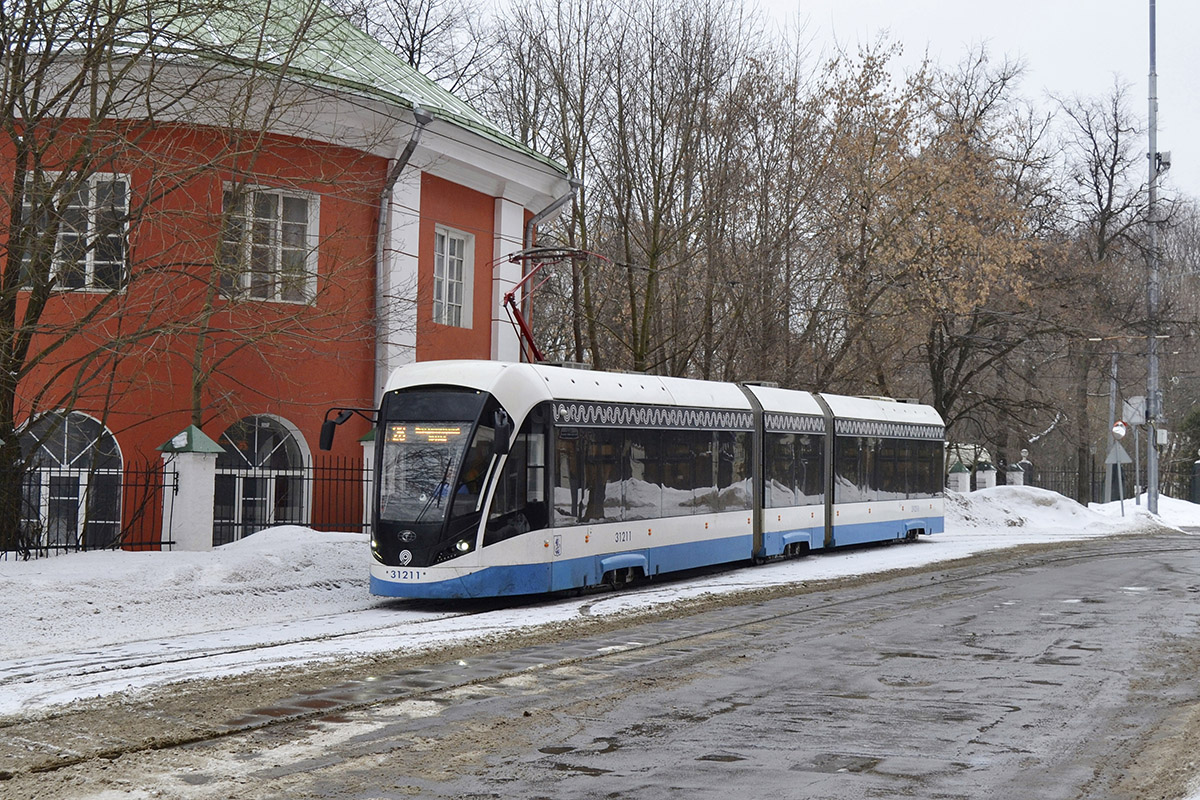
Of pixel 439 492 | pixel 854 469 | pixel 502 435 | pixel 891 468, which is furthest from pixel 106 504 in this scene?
pixel 891 468

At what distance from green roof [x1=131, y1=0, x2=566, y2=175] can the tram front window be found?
4.60 meters

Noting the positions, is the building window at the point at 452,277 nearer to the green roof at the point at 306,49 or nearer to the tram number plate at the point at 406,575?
the green roof at the point at 306,49

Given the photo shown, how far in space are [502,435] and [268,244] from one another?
559 centimetres

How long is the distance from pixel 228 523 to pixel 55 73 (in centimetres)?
753

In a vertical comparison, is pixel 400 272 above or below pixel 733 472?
above

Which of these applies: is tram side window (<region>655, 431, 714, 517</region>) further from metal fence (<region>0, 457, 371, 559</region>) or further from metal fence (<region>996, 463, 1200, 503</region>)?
metal fence (<region>996, 463, 1200, 503</region>)

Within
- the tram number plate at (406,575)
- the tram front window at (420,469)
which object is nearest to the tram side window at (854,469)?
the tram front window at (420,469)

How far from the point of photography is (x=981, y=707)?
915 cm

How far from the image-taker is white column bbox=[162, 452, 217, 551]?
1716cm

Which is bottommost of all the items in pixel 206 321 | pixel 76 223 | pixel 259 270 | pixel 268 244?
pixel 206 321

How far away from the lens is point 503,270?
2545 centimetres

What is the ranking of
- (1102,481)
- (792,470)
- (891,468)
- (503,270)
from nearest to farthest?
(792,470) < (503,270) < (891,468) < (1102,481)

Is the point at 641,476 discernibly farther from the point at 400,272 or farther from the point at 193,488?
the point at 400,272

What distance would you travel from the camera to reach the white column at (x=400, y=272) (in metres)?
21.8
